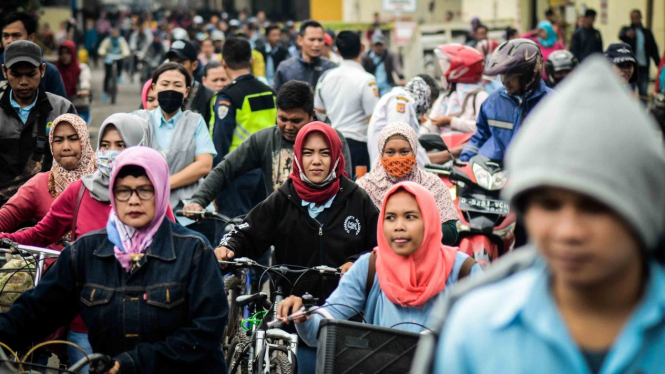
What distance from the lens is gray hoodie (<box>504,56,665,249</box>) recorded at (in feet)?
6.23

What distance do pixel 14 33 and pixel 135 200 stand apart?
21.2ft

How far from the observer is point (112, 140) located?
20.1 ft

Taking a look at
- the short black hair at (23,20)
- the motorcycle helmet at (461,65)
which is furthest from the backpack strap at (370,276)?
the short black hair at (23,20)

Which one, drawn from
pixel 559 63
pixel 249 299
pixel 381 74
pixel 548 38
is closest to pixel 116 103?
pixel 381 74

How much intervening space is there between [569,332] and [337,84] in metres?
8.41

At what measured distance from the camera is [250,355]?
5.51m

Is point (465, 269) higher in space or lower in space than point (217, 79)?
lower

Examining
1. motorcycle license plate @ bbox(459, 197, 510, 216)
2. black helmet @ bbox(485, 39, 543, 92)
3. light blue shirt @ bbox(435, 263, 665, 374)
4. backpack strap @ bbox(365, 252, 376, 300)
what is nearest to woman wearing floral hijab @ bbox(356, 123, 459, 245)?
motorcycle license plate @ bbox(459, 197, 510, 216)

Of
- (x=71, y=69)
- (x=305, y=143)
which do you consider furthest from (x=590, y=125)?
(x=71, y=69)

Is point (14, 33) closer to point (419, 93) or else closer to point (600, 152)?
point (419, 93)

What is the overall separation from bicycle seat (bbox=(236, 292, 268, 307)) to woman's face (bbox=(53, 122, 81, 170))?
4.87 ft

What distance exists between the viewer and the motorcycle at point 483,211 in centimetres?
716

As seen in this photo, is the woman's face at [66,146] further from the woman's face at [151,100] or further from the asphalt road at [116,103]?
the asphalt road at [116,103]

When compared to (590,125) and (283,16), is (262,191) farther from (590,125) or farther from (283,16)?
(283,16)
